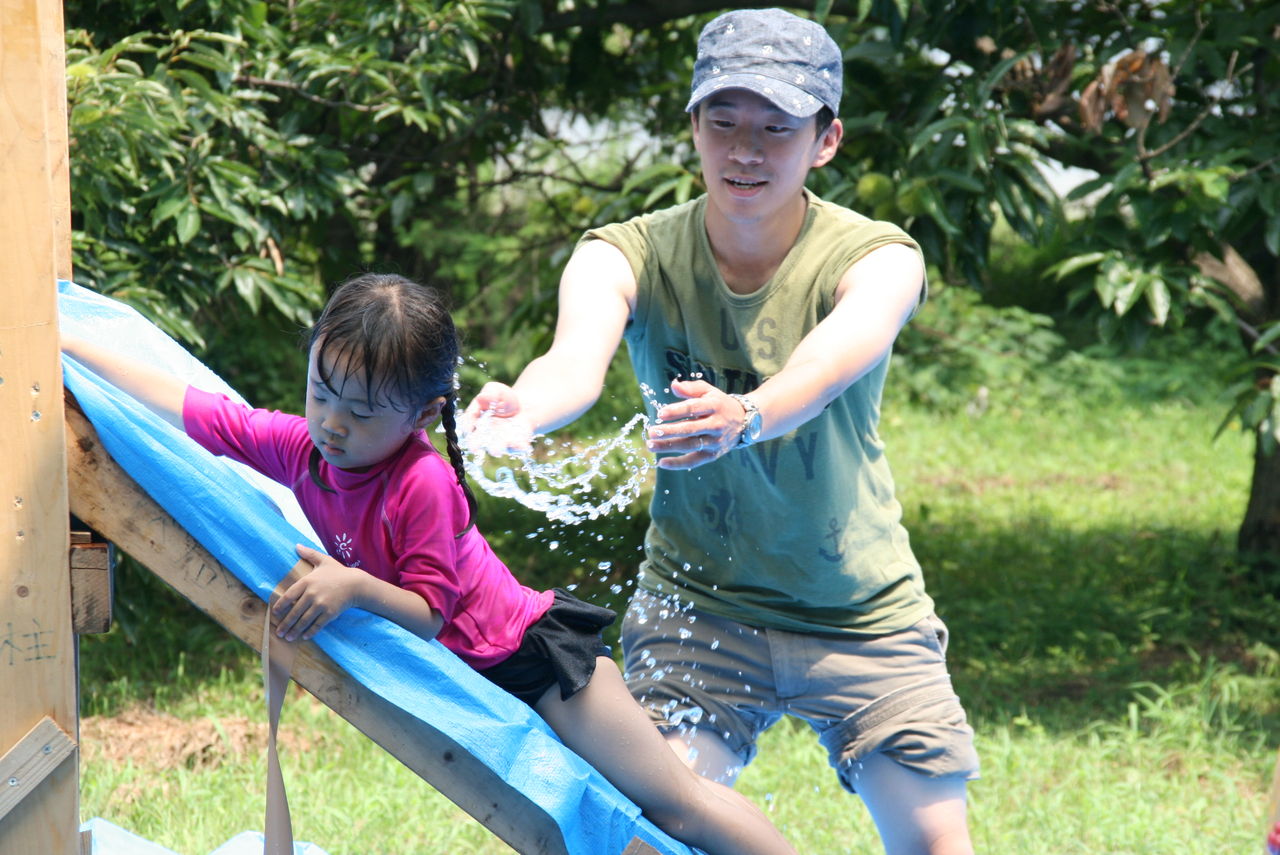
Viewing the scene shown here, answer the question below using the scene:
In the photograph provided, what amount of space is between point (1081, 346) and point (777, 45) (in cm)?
961

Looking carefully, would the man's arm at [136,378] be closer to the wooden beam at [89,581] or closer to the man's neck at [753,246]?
the wooden beam at [89,581]

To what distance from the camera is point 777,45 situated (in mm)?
2365

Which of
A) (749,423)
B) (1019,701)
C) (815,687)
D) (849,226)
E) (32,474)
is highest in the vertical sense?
(849,226)

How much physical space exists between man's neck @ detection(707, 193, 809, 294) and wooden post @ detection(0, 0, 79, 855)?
111cm

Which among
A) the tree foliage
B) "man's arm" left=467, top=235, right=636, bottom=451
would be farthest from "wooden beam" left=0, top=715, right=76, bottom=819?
the tree foliage

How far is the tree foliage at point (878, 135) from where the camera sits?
13.5ft

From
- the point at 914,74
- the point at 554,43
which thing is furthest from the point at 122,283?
the point at 914,74

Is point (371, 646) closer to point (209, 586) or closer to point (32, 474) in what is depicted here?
point (209, 586)

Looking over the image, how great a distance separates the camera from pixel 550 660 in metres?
2.16

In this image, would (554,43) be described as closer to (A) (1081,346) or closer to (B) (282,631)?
(B) (282,631)

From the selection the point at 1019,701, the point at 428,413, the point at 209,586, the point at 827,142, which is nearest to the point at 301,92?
the point at 827,142

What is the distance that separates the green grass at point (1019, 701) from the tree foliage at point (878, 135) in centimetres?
107

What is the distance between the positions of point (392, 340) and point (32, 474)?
1.80ft

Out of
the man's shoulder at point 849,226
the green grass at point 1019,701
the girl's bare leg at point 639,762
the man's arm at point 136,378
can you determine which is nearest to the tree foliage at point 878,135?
the green grass at point 1019,701
